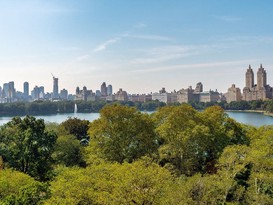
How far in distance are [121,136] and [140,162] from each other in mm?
6456

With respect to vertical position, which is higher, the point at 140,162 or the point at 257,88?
the point at 257,88

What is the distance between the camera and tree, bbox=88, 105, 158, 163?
53.1 feet

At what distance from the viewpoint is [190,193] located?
10.8 m

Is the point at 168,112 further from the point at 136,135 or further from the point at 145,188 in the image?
the point at 145,188

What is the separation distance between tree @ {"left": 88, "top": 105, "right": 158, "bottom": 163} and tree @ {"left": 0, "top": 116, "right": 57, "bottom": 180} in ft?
7.67

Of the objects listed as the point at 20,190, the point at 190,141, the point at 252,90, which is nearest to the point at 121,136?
the point at 190,141

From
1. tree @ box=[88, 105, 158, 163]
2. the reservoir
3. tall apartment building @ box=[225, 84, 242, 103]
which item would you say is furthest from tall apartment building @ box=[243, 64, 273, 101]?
tree @ box=[88, 105, 158, 163]

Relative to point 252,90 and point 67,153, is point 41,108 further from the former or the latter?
point 252,90

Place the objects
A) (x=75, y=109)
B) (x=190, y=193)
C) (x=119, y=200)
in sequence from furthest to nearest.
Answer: (x=75, y=109) → (x=190, y=193) → (x=119, y=200)

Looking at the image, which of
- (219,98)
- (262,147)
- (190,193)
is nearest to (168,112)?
(262,147)

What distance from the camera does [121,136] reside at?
16359 millimetres

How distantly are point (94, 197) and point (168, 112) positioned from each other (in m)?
11.3

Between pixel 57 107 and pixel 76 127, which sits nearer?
pixel 76 127

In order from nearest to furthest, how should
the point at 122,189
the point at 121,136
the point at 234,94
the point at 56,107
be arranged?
1. the point at 122,189
2. the point at 121,136
3. the point at 56,107
4. the point at 234,94
